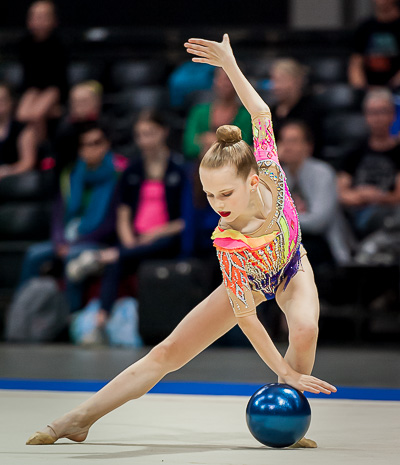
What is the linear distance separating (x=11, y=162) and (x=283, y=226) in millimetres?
5254

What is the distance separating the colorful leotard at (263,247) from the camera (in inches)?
135

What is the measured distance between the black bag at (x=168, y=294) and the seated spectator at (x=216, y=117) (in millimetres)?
1066

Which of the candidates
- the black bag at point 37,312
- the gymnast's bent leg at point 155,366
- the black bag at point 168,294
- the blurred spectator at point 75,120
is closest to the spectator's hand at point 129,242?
the black bag at point 168,294

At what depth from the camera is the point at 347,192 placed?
7.20m

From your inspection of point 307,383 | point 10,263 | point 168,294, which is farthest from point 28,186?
point 307,383

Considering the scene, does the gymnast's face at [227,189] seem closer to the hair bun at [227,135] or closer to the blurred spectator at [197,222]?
the hair bun at [227,135]

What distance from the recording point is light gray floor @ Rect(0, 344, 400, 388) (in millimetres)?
5414

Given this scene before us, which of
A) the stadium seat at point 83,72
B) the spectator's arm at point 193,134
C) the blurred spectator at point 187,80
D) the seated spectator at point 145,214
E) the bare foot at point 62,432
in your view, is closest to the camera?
the bare foot at point 62,432

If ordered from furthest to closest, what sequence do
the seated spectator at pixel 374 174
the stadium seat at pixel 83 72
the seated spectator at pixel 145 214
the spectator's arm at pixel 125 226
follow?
the stadium seat at pixel 83 72 → the spectator's arm at pixel 125 226 → the seated spectator at pixel 145 214 → the seated spectator at pixel 374 174

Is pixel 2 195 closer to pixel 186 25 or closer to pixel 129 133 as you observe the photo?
pixel 129 133

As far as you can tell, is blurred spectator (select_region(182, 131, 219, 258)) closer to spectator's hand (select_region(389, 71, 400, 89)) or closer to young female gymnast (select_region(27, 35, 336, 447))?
spectator's hand (select_region(389, 71, 400, 89))

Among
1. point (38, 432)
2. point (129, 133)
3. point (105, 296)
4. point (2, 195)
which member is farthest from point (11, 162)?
point (38, 432)

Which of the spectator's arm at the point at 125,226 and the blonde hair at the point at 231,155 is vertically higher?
the blonde hair at the point at 231,155

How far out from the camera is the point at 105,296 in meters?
7.01
